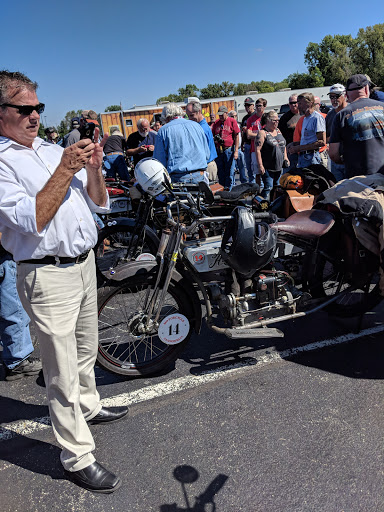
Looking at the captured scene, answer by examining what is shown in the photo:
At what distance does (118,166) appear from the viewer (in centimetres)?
784

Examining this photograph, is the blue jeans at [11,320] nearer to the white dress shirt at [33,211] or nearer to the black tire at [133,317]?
the black tire at [133,317]

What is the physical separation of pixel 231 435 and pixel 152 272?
3.95 feet

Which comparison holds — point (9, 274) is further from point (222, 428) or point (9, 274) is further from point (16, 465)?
point (222, 428)

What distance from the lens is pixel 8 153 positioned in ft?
6.03

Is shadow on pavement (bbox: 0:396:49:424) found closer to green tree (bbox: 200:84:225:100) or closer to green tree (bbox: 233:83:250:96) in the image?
green tree (bbox: 200:84:225:100)

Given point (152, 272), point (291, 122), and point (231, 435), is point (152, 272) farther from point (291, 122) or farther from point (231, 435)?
point (291, 122)

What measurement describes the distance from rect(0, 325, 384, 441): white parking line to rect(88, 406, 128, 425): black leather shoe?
16cm

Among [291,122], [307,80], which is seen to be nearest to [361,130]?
[291,122]

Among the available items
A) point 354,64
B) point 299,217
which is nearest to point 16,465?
point 299,217

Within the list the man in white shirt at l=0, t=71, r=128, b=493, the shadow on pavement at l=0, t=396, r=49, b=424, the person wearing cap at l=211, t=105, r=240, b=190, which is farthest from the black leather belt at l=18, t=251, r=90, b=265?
the person wearing cap at l=211, t=105, r=240, b=190

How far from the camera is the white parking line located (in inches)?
104

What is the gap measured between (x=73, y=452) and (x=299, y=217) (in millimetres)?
2301

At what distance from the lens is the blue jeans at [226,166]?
8641mm

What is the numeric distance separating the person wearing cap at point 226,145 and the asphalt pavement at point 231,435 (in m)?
5.87
